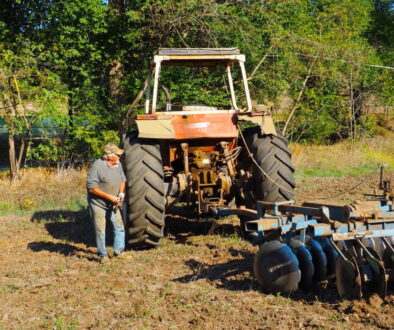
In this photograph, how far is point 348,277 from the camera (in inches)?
173

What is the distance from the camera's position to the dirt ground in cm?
419

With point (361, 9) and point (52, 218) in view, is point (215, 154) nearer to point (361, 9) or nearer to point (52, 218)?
point (52, 218)

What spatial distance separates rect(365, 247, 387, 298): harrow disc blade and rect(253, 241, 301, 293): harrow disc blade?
588 mm

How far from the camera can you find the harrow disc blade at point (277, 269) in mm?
4598

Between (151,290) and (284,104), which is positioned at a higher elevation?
(284,104)

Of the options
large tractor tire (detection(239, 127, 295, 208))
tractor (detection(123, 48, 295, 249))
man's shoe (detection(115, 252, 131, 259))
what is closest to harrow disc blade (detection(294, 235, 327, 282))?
tractor (detection(123, 48, 295, 249))

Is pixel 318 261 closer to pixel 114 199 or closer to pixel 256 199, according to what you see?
pixel 256 199

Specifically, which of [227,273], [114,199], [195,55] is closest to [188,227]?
[114,199]

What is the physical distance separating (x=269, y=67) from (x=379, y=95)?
944 centimetres

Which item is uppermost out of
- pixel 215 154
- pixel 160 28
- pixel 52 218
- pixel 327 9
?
pixel 327 9

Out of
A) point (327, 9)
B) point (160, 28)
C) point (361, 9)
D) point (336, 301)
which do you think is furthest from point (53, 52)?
point (361, 9)

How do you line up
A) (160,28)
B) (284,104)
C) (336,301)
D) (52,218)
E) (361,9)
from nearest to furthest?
1. (336,301)
2. (52,218)
3. (160,28)
4. (284,104)
5. (361,9)

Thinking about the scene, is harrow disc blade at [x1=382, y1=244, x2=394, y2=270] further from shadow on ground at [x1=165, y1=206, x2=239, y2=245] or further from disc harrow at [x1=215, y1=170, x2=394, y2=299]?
shadow on ground at [x1=165, y1=206, x2=239, y2=245]

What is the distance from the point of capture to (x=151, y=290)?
198 inches
